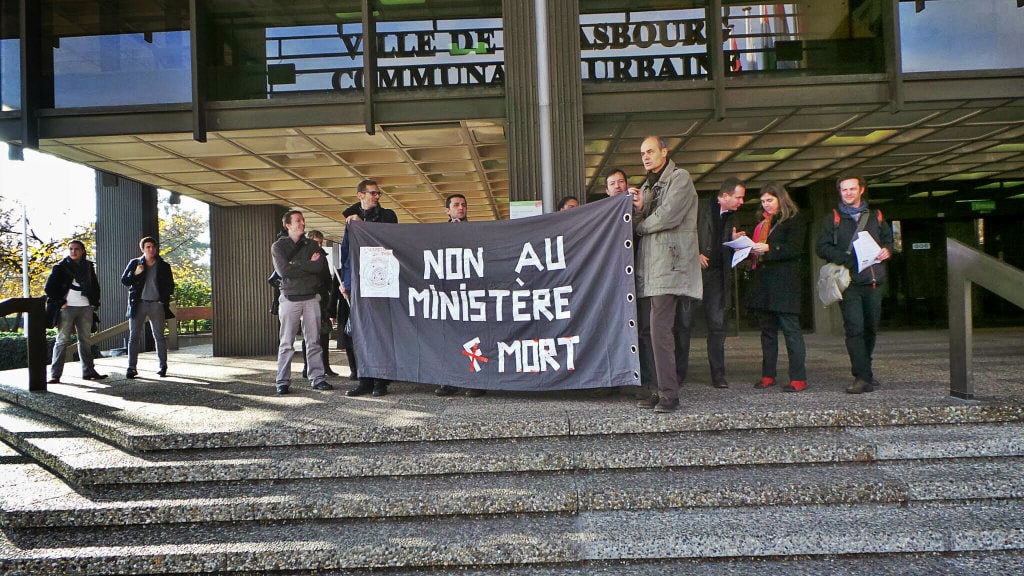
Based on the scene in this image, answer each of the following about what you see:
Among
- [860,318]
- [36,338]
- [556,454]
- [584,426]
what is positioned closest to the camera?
[556,454]

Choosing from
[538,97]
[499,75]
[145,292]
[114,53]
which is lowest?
[145,292]

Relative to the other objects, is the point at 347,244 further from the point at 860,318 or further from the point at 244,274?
the point at 244,274

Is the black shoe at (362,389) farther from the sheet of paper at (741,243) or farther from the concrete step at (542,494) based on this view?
the sheet of paper at (741,243)

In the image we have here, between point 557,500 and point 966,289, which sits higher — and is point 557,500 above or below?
below

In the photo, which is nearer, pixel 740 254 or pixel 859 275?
pixel 859 275

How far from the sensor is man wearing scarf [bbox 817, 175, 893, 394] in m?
4.71

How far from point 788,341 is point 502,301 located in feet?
8.01

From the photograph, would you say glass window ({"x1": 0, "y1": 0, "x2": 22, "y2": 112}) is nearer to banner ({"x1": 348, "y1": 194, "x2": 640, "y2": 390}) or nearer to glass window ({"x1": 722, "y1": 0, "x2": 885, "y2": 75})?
banner ({"x1": 348, "y1": 194, "x2": 640, "y2": 390})

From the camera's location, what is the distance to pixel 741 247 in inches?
197

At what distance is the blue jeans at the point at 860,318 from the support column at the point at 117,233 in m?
13.0

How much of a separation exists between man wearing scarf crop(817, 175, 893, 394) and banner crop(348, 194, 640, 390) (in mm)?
1776

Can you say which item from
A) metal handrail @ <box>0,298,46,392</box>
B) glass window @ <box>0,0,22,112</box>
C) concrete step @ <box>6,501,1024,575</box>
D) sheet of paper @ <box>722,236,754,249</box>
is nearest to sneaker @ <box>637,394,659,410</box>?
concrete step @ <box>6,501,1024,575</box>

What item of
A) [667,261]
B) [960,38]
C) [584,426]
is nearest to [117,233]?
[584,426]

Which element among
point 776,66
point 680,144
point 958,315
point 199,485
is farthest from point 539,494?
point 680,144
